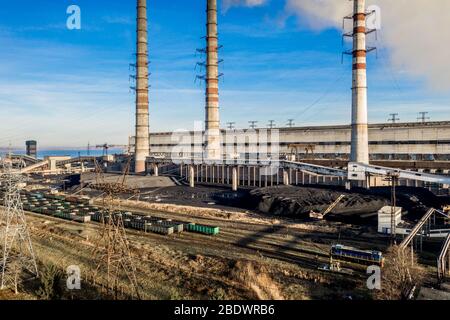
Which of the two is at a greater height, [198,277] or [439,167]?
[439,167]

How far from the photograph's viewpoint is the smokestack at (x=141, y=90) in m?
75.6

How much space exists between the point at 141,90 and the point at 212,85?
16462 mm

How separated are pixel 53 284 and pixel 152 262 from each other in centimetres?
755

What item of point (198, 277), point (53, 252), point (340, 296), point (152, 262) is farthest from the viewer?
point (53, 252)

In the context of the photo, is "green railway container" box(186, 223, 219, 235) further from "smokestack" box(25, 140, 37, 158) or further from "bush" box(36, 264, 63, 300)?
"smokestack" box(25, 140, 37, 158)

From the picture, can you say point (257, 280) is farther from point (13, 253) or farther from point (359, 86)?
point (359, 86)

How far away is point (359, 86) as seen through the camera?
5169cm

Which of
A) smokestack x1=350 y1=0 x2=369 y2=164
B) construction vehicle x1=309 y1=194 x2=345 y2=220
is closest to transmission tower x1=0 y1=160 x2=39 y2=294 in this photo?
construction vehicle x1=309 y1=194 x2=345 y2=220

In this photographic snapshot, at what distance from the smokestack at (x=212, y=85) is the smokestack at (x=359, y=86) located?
28.9 metres

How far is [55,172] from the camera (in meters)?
94.8

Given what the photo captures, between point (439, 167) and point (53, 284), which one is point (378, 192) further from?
point (53, 284)

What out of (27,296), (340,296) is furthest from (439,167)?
(27,296)

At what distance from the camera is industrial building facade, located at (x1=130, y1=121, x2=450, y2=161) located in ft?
182

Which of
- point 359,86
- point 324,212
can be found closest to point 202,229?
point 324,212
